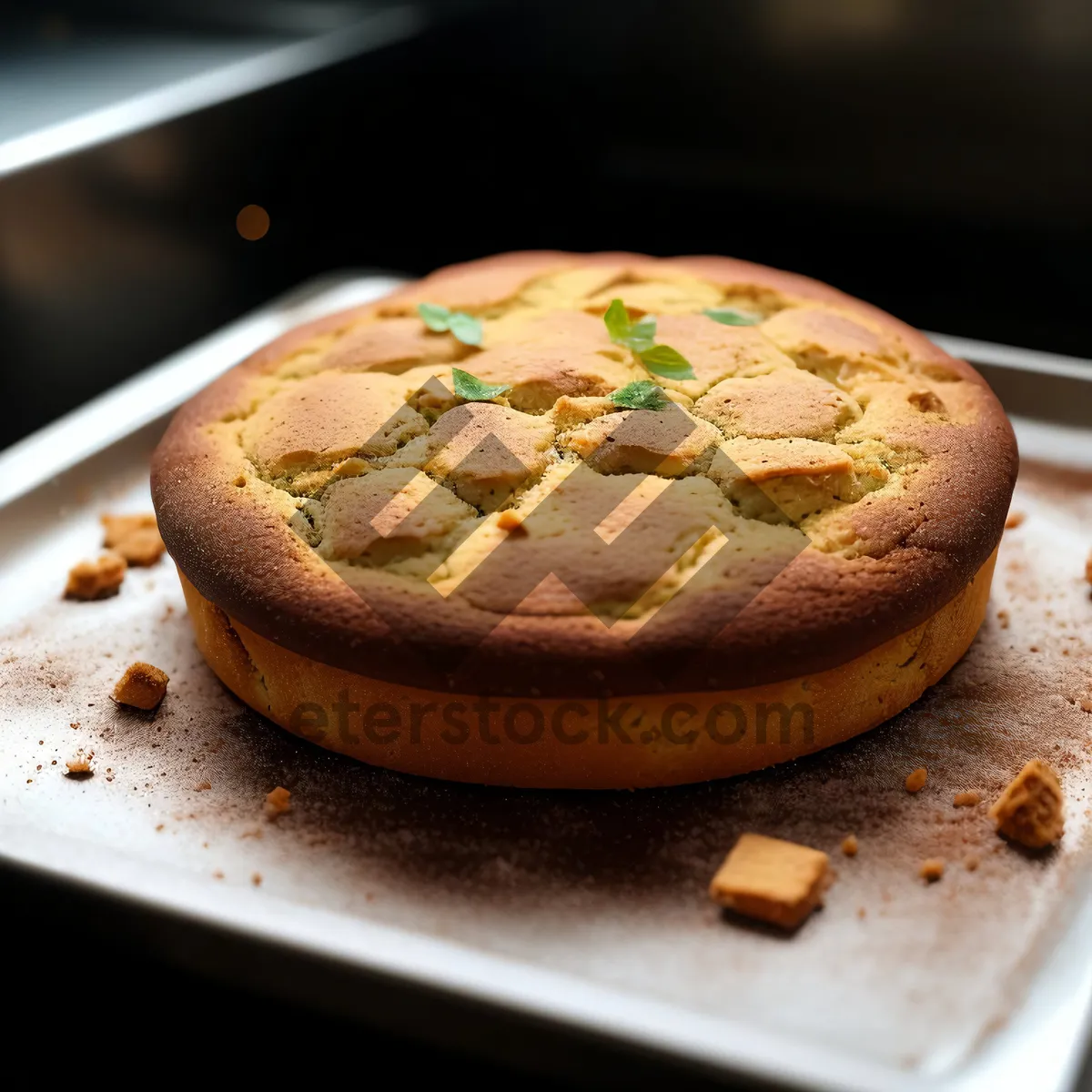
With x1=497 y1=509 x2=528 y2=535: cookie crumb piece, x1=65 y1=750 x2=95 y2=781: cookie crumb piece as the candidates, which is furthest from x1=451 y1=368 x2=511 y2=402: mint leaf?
x1=65 y1=750 x2=95 y2=781: cookie crumb piece

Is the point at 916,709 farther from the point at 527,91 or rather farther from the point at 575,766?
the point at 527,91

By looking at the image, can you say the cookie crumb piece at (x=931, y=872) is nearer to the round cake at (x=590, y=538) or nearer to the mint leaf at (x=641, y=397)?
the round cake at (x=590, y=538)

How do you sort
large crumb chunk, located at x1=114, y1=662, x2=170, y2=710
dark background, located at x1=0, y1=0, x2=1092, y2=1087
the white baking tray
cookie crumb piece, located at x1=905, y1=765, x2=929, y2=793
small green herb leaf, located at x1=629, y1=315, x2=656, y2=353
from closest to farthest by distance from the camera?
the white baking tray < cookie crumb piece, located at x1=905, y1=765, x2=929, y2=793 < large crumb chunk, located at x1=114, y1=662, x2=170, y2=710 < small green herb leaf, located at x1=629, y1=315, x2=656, y2=353 < dark background, located at x1=0, y1=0, x2=1092, y2=1087

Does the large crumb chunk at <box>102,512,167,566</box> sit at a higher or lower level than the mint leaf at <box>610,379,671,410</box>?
lower

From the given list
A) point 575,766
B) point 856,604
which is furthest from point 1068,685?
point 575,766

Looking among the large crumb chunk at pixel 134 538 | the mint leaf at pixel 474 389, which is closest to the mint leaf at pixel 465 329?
the mint leaf at pixel 474 389

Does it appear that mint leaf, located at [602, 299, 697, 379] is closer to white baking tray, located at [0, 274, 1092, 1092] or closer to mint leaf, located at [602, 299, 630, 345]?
mint leaf, located at [602, 299, 630, 345]

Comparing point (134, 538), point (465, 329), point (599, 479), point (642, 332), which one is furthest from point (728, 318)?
point (134, 538)
